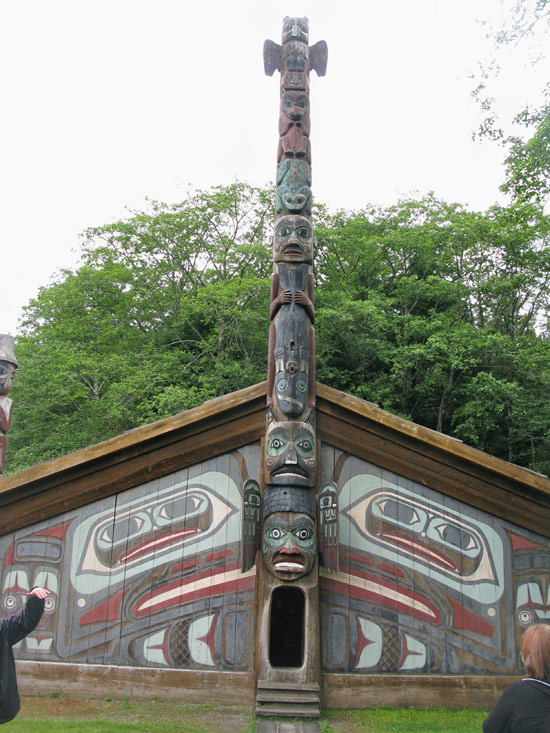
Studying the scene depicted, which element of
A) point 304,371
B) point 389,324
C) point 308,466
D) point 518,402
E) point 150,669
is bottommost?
point 150,669

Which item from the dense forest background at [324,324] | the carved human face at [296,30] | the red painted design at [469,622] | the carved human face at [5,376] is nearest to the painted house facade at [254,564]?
the red painted design at [469,622]

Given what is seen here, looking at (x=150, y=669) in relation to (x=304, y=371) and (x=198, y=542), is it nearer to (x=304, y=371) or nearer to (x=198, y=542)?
(x=198, y=542)

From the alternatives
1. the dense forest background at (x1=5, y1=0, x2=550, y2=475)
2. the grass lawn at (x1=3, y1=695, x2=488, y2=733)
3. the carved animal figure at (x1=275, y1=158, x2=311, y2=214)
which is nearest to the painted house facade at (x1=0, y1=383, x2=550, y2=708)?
the grass lawn at (x1=3, y1=695, x2=488, y2=733)

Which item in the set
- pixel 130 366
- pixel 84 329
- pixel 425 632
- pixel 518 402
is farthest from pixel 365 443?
pixel 84 329

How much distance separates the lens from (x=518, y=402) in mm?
13609

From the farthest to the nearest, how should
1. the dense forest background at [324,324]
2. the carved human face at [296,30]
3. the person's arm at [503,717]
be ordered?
1. the dense forest background at [324,324]
2. the carved human face at [296,30]
3. the person's arm at [503,717]

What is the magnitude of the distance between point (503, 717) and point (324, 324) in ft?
44.8

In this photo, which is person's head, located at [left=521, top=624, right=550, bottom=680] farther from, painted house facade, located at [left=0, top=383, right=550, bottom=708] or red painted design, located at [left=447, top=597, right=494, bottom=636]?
red painted design, located at [left=447, top=597, right=494, bottom=636]

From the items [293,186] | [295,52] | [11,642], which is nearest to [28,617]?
[11,642]

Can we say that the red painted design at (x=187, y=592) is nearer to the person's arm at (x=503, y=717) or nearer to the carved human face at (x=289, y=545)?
the carved human face at (x=289, y=545)

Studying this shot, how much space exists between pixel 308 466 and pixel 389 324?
1024cm

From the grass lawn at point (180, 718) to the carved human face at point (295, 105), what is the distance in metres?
6.58

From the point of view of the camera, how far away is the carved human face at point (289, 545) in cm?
555

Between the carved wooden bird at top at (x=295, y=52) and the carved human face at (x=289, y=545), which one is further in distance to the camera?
the carved wooden bird at top at (x=295, y=52)
